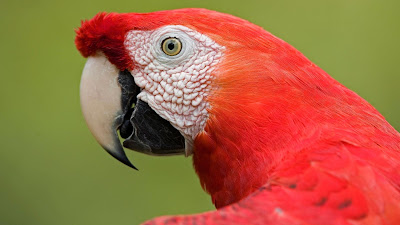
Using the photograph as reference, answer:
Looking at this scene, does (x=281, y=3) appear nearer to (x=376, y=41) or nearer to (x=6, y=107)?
(x=376, y=41)

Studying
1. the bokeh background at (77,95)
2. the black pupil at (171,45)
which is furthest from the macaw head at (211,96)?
the bokeh background at (77,95)

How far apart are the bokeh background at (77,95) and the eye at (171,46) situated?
1731mm

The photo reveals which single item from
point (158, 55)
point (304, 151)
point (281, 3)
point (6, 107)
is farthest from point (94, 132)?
point (281, 3)

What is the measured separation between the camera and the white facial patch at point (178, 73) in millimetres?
1339

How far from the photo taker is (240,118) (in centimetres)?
127

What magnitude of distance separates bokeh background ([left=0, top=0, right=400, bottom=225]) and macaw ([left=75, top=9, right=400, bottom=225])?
5.39ft

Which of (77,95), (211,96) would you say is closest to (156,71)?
(211,96)

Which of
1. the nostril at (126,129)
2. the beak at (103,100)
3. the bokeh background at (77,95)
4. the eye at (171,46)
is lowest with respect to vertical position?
the bokeh background at (77,95)

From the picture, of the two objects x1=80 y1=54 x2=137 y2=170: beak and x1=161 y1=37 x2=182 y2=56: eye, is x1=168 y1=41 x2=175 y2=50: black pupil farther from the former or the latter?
x1=80 y1=54 x2=137 y2=170: beak

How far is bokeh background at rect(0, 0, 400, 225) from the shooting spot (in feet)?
10.1

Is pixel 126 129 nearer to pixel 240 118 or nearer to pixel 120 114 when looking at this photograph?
pixel 120 114

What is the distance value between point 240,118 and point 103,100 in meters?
0.38

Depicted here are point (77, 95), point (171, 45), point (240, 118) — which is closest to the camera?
point (240, 118)

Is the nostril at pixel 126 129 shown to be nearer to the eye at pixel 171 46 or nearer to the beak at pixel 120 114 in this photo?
the beak at pixel 120 114
